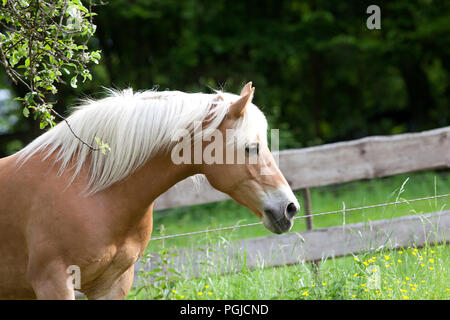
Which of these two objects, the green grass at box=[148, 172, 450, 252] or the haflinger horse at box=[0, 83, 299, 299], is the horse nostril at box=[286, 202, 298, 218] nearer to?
the haflinger horse at box=[0, 83, 299, 299]

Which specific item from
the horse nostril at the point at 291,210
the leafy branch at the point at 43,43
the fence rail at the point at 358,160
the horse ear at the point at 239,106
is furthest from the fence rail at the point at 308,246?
the leafy branch at the point at 43,43

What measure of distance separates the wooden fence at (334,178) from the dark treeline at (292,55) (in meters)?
6.60

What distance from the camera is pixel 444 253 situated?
141 inches

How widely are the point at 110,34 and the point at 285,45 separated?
15.1 feet

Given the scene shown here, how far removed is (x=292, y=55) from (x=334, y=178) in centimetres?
784

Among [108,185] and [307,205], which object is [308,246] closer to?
[307,205]

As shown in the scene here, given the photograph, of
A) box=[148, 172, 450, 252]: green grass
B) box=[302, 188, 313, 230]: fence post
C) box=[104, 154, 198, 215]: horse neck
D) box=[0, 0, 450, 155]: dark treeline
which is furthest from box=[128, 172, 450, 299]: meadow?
box=[0, 0, 450, 155]: dark treeline

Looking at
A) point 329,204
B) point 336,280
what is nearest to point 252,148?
point 336,280

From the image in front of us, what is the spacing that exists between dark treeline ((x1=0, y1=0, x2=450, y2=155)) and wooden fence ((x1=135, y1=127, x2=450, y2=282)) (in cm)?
660

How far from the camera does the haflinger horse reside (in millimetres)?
2654

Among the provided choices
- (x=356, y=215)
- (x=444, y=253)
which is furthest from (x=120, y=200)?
(x=356, y=215)

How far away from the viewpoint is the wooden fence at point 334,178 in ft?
14.1

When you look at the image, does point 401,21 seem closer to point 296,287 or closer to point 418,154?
point 418,154

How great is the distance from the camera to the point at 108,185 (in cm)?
280
